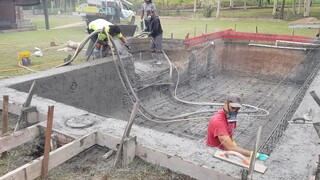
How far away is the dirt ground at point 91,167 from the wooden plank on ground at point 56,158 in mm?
171

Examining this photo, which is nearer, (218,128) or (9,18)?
(218,128)

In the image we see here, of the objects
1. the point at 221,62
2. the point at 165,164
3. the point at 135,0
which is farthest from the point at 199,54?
the point at 135,0

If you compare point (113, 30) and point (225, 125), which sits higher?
point (113, 30)

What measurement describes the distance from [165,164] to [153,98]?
5982 mm

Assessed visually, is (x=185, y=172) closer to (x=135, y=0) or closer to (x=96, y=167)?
(x=96, y=167)

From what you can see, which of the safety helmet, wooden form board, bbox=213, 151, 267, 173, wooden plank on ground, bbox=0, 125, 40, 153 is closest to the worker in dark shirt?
the safety helmet

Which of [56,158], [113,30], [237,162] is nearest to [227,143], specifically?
[237,162]

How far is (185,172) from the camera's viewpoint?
304cm

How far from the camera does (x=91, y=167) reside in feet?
10.9

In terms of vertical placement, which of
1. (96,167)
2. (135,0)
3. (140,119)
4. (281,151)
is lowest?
(140,119)

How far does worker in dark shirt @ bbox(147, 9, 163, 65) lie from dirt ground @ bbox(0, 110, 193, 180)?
6.68 m

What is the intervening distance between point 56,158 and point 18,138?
26.8 inches

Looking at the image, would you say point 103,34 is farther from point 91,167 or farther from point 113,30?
point 91,167

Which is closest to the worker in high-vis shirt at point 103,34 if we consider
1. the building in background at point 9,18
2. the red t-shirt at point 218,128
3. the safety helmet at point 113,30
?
the safety helmet at point 113,30
